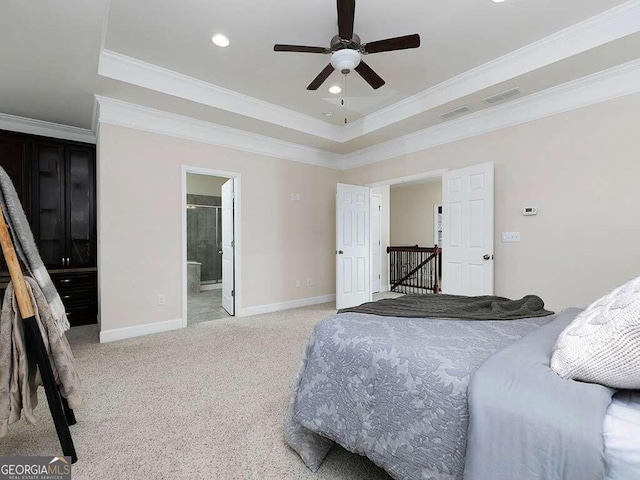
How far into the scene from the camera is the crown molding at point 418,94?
2594mm

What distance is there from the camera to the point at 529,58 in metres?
3.01

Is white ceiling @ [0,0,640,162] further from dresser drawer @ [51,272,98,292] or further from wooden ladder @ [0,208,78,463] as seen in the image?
dresser drawer @ [51,272,98,292]

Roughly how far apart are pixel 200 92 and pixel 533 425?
13.3ft

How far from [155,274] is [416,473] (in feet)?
12.2

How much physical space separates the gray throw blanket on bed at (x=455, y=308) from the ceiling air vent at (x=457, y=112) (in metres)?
2.54

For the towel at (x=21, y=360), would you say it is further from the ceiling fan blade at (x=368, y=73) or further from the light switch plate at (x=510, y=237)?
the light switch plate at (x=510, y=237)

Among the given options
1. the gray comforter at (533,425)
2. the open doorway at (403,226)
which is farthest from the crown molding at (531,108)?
the gray comforter at (533,425)

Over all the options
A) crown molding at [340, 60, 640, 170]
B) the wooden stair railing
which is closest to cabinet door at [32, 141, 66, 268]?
crown molding at [340, 60, 640, 170]

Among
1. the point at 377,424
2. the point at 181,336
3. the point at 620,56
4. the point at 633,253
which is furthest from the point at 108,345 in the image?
the point at 620,56

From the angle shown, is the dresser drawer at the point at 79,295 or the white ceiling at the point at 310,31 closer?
the white ceiling at the point at 310,31

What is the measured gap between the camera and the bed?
86 cm

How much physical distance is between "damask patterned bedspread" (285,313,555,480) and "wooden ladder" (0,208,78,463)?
112 cm

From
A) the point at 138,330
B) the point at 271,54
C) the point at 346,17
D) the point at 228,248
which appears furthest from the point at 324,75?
the point at 138,330

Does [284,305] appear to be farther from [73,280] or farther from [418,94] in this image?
[418,94]
